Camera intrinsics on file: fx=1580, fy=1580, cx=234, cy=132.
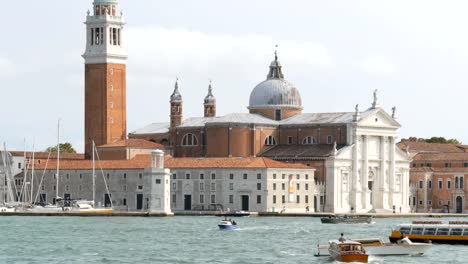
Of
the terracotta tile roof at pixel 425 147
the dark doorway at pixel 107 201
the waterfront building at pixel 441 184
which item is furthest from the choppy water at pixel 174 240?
the terracotta tile roof at pixel 425 147

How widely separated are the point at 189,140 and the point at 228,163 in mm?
11218

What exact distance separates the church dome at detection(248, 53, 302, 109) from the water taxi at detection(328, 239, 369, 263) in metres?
58.0

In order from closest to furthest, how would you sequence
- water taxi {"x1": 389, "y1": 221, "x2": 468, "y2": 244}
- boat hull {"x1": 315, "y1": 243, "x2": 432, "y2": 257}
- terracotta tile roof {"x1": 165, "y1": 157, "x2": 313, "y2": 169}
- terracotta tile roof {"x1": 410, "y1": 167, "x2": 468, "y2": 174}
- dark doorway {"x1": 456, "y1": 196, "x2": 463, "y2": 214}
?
boat hull {"x1": 315, "y1": 243, "x2": 432, "y2": 257}, water taxi {"x1": 389, "y1": 221, "x2": 468, "y2": 244}, terracotta tile roof {"x1": 165, "y1": 157, "x2": 313, "y2": 169}, terracotta tile roof {"x1": 410, "y1": 167, "x2": 468, "y2": 174}, dark doorway {"x1": 456, "y1": 196, "x2": 463, "y2": 214}

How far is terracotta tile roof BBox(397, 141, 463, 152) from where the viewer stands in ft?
406

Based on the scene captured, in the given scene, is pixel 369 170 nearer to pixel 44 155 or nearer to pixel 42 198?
pixel 42 198

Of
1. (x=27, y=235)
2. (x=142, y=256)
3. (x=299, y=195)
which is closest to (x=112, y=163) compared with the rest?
(x=299, y=195)

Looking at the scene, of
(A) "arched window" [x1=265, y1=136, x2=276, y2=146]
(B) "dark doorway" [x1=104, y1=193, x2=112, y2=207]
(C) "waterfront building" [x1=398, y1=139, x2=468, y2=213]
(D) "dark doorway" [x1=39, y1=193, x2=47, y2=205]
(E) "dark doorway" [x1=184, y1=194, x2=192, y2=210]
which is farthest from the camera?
(C) "waterfront building" [x1=398, y1=139, x2=468, y2=213]

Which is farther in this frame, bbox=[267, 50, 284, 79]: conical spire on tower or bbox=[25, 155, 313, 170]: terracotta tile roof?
bbox=[267, 50, 284, 79]: conical spire on tower

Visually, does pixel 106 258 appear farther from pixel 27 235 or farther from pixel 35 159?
pixel 35 159

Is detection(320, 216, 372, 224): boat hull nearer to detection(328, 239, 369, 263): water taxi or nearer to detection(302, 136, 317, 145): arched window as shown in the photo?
detection(302, 136, 317, 145): arched window

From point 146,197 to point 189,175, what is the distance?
15.6ft

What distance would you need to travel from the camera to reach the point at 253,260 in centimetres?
5881

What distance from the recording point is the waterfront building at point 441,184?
116m

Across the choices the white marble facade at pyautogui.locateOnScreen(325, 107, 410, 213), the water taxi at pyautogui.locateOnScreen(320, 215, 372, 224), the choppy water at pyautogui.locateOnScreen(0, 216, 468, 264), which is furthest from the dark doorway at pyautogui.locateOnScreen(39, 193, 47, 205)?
the water taxi at pyautogui.locateOnScreen(320, 215, 372, 224)
